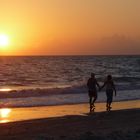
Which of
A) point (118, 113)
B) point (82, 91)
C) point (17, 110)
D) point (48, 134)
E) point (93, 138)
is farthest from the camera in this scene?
point (82, 91)

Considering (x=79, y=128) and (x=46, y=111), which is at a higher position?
(x=79, y=128)

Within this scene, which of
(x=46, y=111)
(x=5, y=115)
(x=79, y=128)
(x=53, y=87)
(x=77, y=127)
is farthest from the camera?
(x=53, y=87)

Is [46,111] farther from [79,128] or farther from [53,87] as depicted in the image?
[53,87]

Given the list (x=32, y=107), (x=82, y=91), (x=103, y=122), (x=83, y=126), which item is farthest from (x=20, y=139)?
(x=82, y=91)

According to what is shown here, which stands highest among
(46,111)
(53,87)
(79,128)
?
(79,128)

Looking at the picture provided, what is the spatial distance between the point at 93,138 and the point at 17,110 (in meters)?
9.45

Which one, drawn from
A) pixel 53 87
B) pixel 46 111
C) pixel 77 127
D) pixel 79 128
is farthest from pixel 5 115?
pixel 53 87

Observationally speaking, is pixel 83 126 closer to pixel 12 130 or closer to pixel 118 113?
pixel 12 130

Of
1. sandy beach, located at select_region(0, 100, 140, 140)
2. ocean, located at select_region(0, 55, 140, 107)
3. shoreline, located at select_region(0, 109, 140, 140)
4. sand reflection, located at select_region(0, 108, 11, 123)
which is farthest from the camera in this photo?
ocean, located at select_region(0, 55, 140, 107)

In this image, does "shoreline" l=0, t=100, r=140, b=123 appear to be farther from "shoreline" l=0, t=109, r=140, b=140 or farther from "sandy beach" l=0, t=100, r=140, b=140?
"shoreline" l=0, t=109, r=140, b=140

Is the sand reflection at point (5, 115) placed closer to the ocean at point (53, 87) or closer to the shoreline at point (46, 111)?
the shoreline at point (46, 111)

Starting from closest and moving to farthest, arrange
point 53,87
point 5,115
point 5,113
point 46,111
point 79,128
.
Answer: point 79,128
point 5,115
point 5,113
point 46,111
point 53,87

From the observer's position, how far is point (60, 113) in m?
20.1

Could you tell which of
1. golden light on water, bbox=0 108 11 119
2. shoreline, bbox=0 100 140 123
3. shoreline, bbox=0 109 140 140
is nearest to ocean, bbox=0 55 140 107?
shoreline, bbox=0 100 140 123
